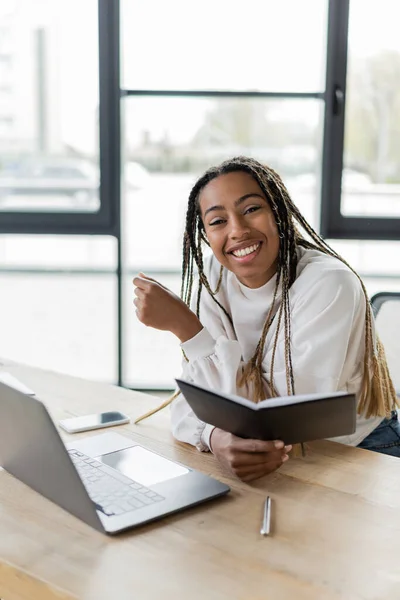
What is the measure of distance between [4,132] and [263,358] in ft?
7.04

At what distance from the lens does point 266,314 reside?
1.55 metres

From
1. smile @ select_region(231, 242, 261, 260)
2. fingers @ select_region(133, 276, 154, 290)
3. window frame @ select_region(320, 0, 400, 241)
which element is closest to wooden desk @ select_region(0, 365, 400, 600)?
fingers @ select_region(133, 276, 154, 290)

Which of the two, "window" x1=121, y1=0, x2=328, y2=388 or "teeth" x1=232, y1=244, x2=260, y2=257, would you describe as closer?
"teeth" x1=232, y1=244, x2=260, y2=257

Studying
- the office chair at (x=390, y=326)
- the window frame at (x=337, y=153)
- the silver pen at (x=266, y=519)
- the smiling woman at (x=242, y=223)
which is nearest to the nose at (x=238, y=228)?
the smiling woman at (x=242, y=223)

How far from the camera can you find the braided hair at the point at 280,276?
55.8 inches

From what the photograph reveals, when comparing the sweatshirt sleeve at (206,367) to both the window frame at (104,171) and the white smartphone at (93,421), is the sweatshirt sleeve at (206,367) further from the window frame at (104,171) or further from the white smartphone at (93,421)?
the window frame at (104,171)

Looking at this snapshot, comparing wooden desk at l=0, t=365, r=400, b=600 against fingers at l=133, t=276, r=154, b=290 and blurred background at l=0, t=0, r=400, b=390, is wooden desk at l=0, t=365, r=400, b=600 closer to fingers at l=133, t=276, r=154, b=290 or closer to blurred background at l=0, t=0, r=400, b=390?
fingers at l=133, t=276, r=154, b=290

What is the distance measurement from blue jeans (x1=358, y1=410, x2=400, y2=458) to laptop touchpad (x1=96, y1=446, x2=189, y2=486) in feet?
1.58

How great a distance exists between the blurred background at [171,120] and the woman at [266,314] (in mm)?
1550

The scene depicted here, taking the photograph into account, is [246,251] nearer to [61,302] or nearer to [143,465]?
[143,465]

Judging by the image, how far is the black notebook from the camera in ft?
3.21

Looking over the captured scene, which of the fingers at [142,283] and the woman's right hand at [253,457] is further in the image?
the fingers at [142,283]

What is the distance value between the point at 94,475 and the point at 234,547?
0.29m

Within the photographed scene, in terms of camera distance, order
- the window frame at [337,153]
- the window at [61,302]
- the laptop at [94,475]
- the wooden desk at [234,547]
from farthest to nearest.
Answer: the window at [61,302]
the window frame at [337,153]
the laptop at [94,475]
the wooden desk at [234,547]
